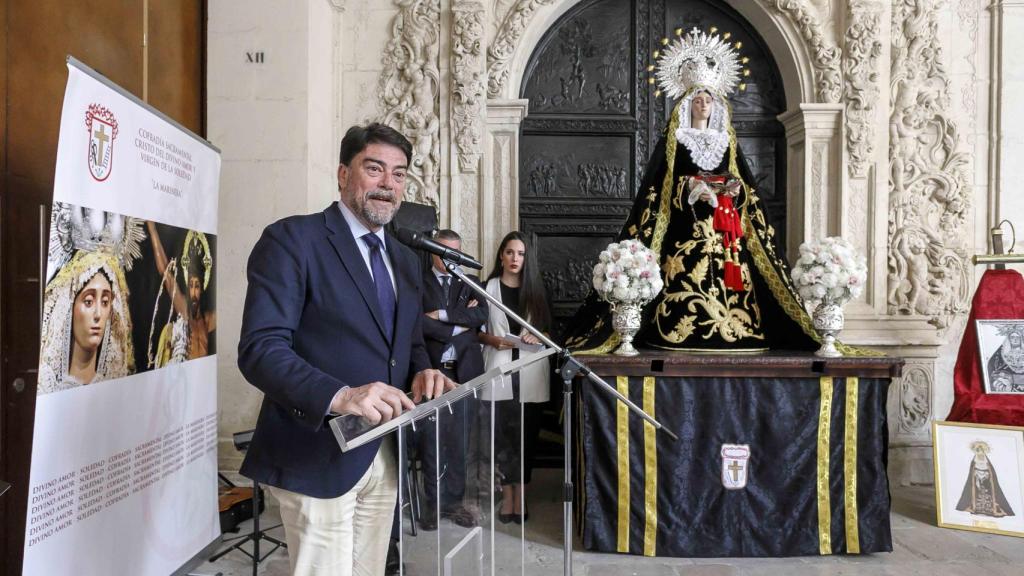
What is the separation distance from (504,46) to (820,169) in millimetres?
2646

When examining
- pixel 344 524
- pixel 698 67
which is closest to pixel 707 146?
pixel 698 67

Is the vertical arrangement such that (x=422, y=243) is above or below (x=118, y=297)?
above

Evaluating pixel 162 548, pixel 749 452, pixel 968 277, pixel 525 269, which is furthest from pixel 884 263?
pixel 162 548

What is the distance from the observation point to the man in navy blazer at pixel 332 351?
1804 mm

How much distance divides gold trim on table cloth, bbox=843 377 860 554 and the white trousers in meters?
2.89

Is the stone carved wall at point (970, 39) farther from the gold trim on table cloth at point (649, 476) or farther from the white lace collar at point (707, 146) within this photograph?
the gold trim on table cloth at point (649, 476)

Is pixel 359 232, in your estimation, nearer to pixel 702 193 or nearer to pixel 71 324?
pixel 71 324

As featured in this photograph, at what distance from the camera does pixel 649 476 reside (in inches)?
153

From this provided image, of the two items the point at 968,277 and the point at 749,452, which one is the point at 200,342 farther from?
the point at 968,277

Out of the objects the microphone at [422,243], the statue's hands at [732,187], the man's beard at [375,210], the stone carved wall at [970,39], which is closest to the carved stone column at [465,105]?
the statue's hands at [732,187]

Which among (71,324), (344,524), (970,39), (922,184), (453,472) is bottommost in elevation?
(344,524)

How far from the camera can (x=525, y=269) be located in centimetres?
460

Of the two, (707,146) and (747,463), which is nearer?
(747,463)

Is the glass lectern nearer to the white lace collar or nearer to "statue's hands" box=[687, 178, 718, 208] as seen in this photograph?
"statue's hands" box=[687, 178, 718, 208]
